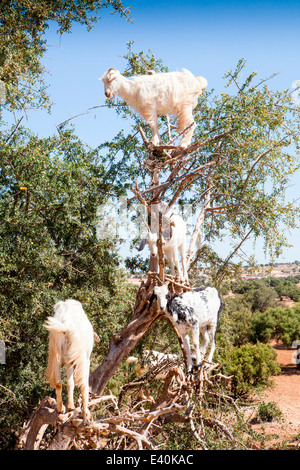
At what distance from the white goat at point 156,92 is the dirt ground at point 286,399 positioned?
7.74 metres

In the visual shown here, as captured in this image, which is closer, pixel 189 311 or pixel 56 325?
pixel 56 325

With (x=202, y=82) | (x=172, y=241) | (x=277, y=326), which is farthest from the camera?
(x=277, y=326)

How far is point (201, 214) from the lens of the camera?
7645 millimetres

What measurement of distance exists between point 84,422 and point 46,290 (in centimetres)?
319

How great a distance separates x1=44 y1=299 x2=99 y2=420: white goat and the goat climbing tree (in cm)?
35

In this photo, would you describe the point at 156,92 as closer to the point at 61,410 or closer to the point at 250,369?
the point at 61,410

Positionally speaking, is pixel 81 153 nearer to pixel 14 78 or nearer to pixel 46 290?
pixel 14 78

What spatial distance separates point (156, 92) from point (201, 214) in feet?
7.23

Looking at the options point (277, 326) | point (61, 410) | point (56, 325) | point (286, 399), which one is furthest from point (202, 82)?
point (277, 326)

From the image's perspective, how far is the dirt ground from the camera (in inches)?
503

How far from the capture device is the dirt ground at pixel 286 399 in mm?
12773

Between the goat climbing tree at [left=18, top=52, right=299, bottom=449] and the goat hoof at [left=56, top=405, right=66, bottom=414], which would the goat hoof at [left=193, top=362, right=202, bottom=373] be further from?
the goat hoof at [left=56, top=405, right=66, bottom=414]

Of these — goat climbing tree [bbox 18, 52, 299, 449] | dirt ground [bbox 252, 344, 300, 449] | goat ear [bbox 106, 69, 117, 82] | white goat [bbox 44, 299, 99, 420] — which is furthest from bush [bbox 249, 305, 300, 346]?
white goat [bbox 44, 299, 99, 420]

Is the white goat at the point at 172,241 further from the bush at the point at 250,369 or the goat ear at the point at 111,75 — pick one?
the bush at the point at 250,369
